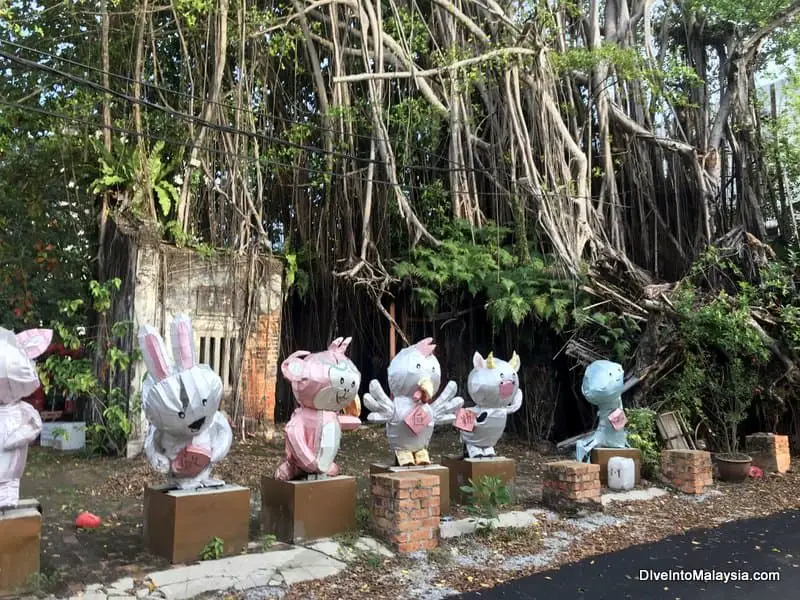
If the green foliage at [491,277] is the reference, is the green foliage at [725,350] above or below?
below

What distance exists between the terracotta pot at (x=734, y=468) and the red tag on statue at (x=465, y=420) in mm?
3224

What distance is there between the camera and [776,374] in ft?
25.5

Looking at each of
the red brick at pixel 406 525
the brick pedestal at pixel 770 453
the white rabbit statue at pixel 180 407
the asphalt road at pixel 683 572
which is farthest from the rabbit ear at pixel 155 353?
the brick pedestal at pixel 770 453

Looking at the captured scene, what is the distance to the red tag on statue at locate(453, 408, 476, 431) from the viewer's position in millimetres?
5477

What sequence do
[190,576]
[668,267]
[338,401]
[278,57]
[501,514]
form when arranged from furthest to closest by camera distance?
[668,267], [278,57], [501,514], [338,401], [190,576]

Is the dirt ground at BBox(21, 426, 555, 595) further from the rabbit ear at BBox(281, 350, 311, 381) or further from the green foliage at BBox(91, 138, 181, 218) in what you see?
the green foliage at BBox(91, 138, 181, 218)

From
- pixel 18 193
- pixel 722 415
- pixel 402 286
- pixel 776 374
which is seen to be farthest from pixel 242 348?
pixel 776 374

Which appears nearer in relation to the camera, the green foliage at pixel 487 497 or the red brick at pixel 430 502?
the red brick at pixel 430 502

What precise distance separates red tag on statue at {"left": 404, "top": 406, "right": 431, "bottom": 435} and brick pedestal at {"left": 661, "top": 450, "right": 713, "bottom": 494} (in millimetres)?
2951

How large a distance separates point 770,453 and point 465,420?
13.8 feet

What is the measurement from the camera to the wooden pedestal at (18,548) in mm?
3188

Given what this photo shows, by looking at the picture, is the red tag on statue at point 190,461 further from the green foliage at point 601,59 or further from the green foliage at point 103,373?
the green foliage at point 601,59

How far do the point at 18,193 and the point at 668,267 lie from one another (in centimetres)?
942

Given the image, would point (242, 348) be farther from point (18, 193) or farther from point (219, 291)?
point (18, 193)
